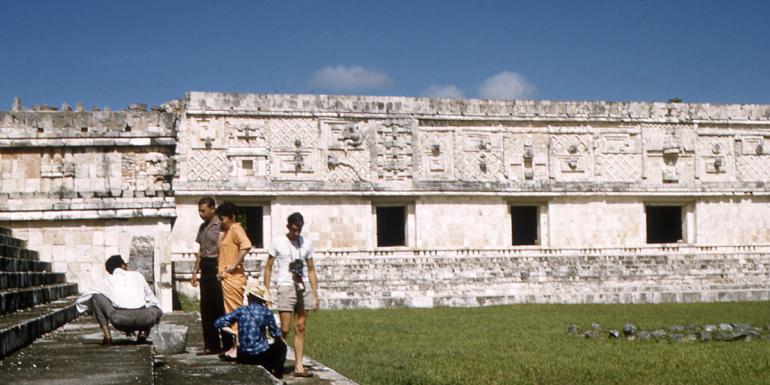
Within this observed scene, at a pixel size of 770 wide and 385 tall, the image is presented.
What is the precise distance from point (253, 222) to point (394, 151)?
401 cm

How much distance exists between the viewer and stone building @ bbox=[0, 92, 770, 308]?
2170 centimetres

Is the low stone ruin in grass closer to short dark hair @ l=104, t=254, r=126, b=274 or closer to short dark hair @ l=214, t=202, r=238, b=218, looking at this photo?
short dark hair @ l=214, t=202, r=238, b=218

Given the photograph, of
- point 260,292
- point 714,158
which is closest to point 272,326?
point 260,292

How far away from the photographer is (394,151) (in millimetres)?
22969

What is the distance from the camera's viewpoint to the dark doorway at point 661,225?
27875 mm

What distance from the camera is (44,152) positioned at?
11.5m

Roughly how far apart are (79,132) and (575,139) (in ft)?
50.0

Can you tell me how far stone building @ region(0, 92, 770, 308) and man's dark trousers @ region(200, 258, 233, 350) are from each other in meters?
10.9

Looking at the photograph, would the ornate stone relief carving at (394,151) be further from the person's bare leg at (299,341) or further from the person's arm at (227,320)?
the person's arm at (227,320)

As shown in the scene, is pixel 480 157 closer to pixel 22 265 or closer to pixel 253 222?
pixel 253 222

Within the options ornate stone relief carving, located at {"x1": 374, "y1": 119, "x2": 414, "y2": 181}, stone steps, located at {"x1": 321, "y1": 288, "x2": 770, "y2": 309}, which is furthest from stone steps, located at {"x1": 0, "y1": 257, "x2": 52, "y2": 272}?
ornate stone relief carving, located at {"x1": 374, "y1": 119, "x2": 414, "y2": 181}

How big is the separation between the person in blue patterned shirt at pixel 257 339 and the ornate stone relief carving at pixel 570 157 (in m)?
17.9

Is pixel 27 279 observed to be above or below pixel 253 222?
below

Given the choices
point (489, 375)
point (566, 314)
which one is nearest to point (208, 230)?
point (489, 375)
